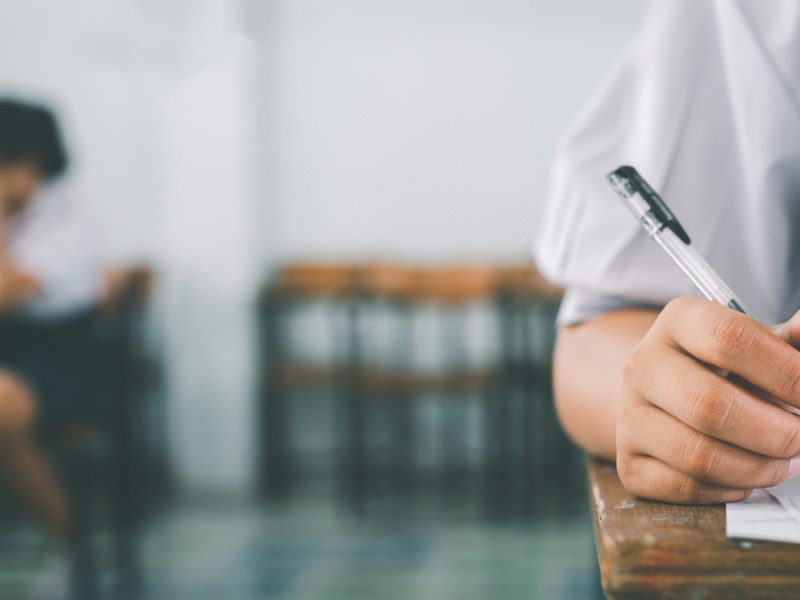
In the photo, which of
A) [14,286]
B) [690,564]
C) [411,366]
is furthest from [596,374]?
[411,366]

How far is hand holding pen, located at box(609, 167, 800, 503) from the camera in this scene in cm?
39

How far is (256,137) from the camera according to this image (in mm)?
3723

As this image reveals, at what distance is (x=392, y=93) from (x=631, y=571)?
12.6 feet

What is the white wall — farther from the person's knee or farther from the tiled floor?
the person's knee

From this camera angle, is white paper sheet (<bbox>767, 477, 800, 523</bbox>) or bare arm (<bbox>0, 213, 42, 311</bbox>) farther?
bare arm (<bbox>0, 213, 42, 311</bbox>)

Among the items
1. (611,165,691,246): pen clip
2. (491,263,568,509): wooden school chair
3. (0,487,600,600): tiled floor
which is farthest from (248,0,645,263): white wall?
(611,165,691,246): pen clip

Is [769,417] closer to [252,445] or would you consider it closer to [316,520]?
[316,520]

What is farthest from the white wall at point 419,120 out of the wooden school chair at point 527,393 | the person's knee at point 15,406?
the person's knee at point 15,406

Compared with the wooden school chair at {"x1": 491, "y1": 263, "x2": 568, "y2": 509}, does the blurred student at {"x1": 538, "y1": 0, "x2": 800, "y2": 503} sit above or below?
above

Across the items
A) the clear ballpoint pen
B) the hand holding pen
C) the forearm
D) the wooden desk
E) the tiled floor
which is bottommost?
the tiled floor

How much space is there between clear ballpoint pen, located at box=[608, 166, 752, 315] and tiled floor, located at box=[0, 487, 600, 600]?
2.00 metres

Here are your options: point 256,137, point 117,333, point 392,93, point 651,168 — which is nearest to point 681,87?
point 651,168

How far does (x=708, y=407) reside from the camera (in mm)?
402

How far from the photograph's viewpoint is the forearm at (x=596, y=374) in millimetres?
584
